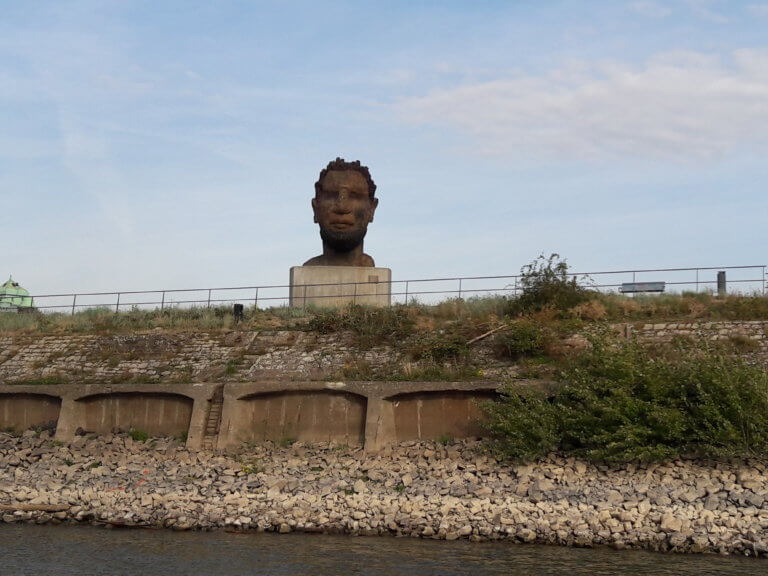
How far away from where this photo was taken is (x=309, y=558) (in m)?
19.6

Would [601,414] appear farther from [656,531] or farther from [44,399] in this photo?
[44,399]

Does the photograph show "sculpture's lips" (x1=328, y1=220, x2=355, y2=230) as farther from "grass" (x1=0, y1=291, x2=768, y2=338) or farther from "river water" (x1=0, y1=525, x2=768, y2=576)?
"river water" (x1=0, y1=525, x2=768, y2=576)

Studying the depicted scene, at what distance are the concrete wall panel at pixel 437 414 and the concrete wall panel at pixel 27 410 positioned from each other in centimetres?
986

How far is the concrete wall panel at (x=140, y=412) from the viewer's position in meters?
29.1

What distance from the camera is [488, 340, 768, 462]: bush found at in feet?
74.5

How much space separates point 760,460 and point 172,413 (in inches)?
589

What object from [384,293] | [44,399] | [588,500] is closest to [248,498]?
[588,500]

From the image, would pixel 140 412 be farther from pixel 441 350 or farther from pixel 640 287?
pixel 640 287

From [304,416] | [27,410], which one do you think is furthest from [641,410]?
[27,410]

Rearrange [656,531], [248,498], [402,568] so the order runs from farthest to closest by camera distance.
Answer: [248,498] < [656,531] < [402,568]

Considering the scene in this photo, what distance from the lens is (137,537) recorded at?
21719 mm

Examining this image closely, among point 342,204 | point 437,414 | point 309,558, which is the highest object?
point 342,204

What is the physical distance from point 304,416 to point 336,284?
9.09 metres

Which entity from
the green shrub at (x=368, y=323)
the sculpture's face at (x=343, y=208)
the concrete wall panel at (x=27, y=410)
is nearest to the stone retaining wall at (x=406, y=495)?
the concrete wall panel at (x=27, y=410)
